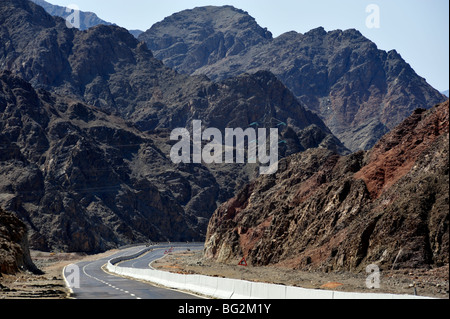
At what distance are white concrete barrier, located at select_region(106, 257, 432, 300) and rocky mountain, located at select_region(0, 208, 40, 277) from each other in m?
16.5

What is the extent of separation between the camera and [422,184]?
55.8m

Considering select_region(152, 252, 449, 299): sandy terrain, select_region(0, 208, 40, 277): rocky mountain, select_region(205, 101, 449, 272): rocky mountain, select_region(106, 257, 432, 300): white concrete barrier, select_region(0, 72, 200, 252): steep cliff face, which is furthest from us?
select_region(0, 72, 200, 252): steep cliff face

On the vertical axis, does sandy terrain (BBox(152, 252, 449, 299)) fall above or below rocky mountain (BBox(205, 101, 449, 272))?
below

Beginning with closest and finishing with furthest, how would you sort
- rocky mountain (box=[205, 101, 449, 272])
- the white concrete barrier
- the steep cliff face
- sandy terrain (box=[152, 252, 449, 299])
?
the white concrete barrier, sandy terrain (box=[152, 252, 449, 299]), rocky mountain (box=[205, 101, 449, 272]), the steep cliff face

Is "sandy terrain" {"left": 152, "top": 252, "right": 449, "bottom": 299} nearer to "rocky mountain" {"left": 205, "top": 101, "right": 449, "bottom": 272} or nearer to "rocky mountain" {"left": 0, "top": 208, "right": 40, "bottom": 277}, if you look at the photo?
"rocky mountain" {"left": 205, "top": 101, "right": 449, "bottom": 272}

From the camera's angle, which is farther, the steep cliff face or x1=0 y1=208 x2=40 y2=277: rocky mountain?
the steep cliff face

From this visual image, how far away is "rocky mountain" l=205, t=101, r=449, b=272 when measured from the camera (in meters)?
52.3

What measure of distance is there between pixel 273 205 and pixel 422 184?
1967 inches

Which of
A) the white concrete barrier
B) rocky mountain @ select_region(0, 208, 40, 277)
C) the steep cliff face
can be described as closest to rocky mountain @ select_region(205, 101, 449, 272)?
the white concrete barrier

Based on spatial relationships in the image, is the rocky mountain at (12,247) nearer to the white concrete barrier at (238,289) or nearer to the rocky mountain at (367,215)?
the white concrete barrier at (238,289)

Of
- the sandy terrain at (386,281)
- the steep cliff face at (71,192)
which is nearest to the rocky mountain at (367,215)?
the sandy terrain at (386,281)

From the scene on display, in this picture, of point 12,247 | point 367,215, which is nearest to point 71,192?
point 12,247
